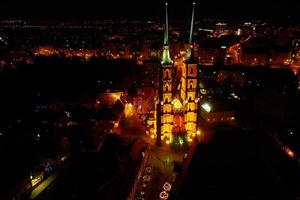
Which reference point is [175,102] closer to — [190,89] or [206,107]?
[190,89]

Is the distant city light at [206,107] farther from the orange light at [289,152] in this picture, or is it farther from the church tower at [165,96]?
the orange light at [289,152]

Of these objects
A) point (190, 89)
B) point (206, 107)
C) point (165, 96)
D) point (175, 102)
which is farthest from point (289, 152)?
point (165, 96)

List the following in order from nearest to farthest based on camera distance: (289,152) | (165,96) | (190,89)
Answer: (289,152) < (165,96) < (190,89)

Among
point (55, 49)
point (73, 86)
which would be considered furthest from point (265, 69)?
point (55, 49)

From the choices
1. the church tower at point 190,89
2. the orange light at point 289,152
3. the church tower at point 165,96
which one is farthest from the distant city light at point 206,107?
the orange light at point 289,152

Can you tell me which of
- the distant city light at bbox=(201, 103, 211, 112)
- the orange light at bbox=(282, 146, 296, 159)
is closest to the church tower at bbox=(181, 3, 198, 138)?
the distant city light at bbox=(201, 103, 211, 112)

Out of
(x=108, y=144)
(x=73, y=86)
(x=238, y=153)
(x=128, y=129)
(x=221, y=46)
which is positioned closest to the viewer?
(x=238, y=153)

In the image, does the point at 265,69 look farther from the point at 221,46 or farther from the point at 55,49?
the point at 55,49
